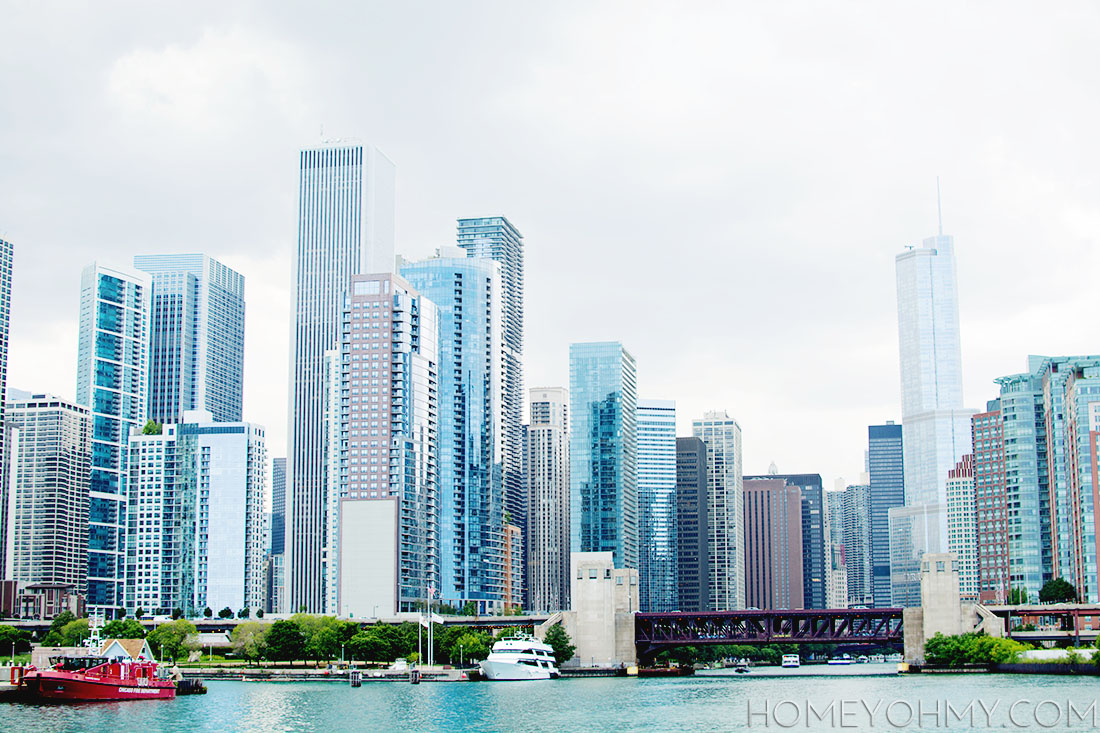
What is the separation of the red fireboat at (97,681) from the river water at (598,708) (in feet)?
12.7

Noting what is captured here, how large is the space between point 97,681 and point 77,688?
2117 millimetres

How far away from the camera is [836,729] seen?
103m

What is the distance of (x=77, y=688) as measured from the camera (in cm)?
13975

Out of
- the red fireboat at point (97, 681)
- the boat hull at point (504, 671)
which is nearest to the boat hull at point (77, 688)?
the red fireboat at point (97, 681)

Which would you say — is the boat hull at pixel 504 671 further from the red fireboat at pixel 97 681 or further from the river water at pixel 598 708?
the red fireboat at pixel 97 681

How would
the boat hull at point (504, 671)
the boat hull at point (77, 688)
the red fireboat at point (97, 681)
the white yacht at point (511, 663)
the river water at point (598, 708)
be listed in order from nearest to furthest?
1. the river water at point (598, 708)
2. the boat hull at point (77, 688)
3. the red fireboat at point (97, 681)
4. the boat hull at point (504, 671)
5. the white yacht at point (511, 663)

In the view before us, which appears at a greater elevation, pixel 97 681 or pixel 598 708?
pixel 97 681

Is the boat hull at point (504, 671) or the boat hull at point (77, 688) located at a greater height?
the boat hull at point (77, 688)

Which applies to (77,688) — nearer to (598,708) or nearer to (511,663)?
(598,708)

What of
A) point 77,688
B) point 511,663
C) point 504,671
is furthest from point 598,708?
point 511,663

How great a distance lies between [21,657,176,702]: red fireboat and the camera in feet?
451

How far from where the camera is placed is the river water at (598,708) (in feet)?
361

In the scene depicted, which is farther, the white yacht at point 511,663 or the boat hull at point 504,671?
the white yacht at point 511,663

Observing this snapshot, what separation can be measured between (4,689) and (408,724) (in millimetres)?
49289
